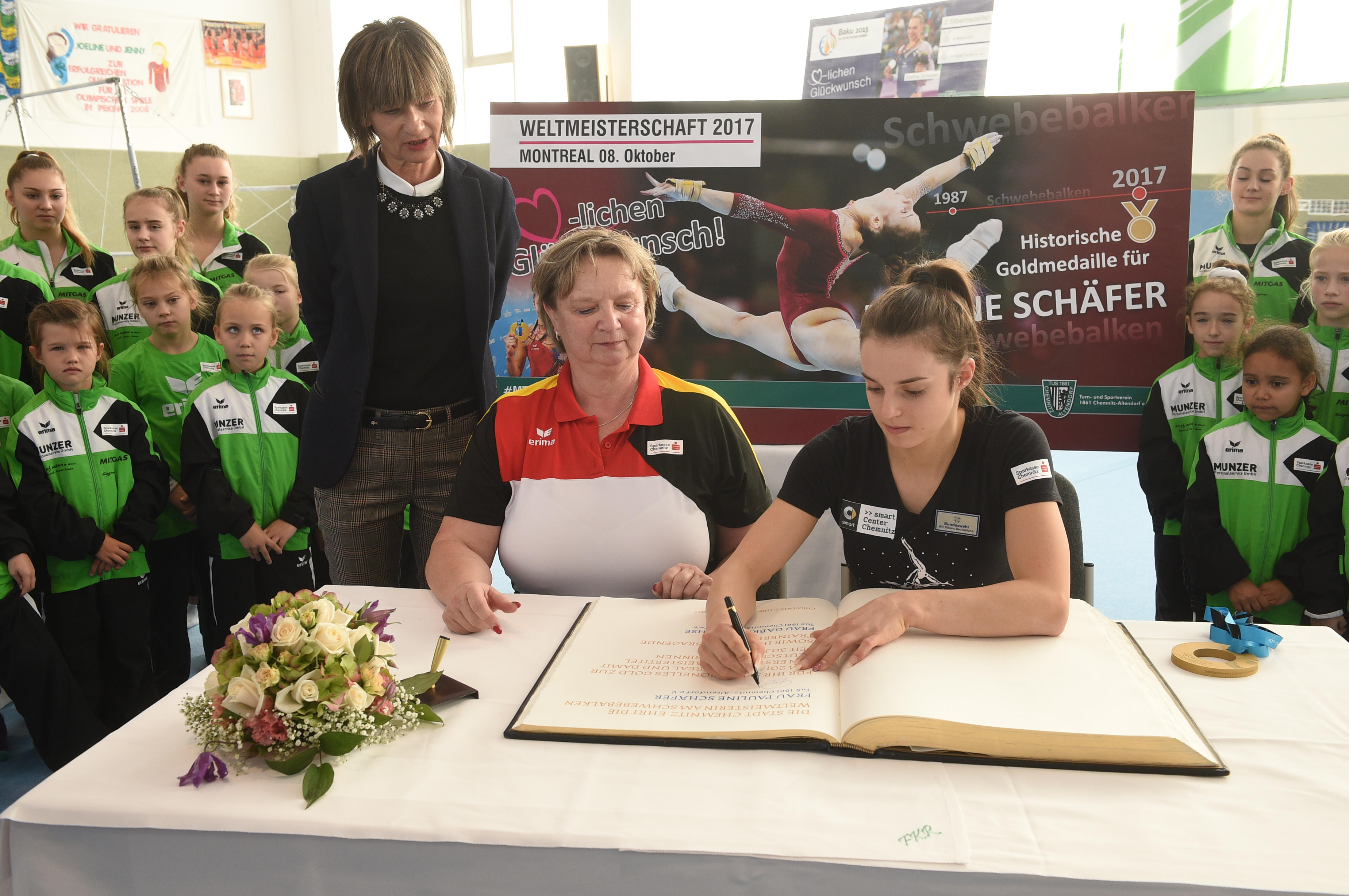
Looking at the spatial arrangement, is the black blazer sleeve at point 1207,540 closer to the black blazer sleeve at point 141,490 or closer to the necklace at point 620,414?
the necklace at point 620,414

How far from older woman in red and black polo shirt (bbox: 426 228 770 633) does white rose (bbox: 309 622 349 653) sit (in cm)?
56

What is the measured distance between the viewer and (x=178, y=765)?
103 cm

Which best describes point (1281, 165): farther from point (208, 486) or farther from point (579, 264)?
point (208, 486)

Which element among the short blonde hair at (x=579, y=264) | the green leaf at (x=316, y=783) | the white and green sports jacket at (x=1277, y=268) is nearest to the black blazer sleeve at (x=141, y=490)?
the short blonde hair at (x=579, y=264)

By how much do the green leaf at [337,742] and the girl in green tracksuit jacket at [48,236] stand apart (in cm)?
308

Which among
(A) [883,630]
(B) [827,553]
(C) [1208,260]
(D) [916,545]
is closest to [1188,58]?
(C) [1208,260]

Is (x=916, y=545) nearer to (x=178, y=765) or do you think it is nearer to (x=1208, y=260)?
(x=178, y=765)

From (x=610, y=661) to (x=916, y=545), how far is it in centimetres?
63

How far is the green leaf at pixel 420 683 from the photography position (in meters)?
1.13

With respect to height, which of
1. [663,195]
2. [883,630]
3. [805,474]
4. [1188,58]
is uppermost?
[1188,58]

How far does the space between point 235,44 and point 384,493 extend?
895cm

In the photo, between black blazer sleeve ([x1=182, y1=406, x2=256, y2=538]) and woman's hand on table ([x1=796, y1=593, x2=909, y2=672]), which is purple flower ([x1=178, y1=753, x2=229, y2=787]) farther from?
black blazer sleeve ([x1=182, y1=406, x2=256, y2=538])

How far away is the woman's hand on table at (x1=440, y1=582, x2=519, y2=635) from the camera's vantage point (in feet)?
4.58

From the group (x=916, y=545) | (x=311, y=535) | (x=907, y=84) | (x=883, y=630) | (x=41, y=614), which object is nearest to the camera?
(x=883, y=630)
